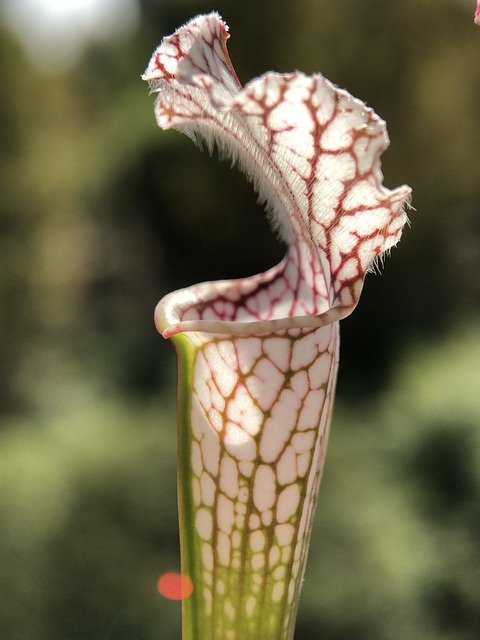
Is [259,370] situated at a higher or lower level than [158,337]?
higher

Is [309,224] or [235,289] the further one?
[235,289]

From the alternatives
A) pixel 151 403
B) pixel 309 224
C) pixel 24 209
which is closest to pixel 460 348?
pixel 151 403

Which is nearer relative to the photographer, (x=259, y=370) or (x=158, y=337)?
(x=259, y=370)

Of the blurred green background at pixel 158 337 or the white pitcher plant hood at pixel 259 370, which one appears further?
the blurred green background at pixel 158 337

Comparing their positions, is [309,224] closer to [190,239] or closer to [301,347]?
[301,347]
